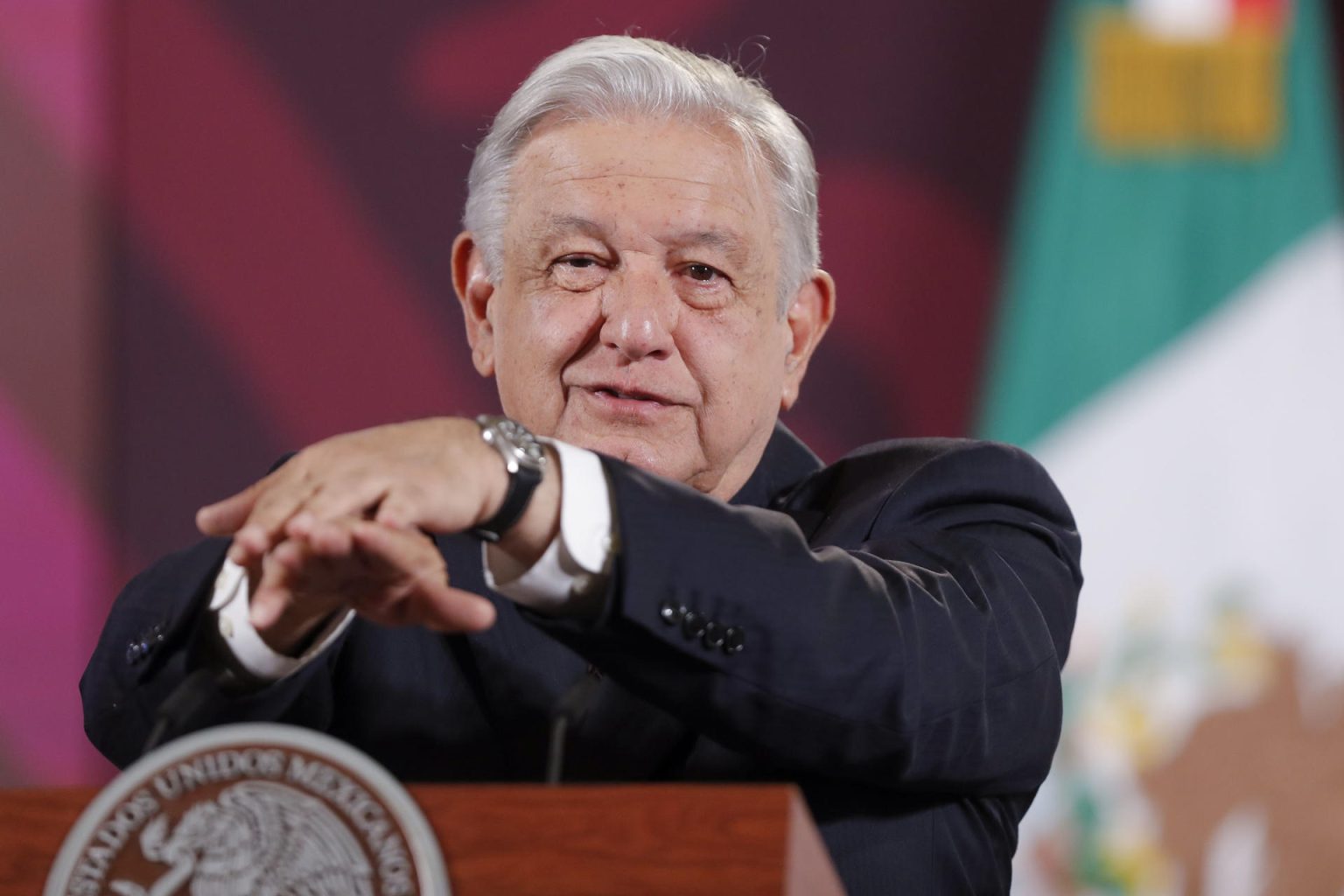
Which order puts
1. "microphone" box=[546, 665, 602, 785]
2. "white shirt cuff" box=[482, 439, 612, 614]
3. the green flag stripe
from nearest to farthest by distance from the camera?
"microphone" box=[546, 665, 602, 785] → "white shirt cuff" box=[482, 439, 612, 614] → the green flag stripe

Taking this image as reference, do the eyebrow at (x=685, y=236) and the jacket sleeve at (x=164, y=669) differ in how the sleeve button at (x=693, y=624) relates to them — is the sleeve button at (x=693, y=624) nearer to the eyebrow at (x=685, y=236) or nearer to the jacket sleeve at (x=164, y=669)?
the jacket sleeve at (x=164, y=669)

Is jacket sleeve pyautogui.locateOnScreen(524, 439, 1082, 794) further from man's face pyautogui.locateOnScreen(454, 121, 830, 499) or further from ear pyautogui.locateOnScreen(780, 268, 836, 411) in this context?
ear pyautogui.locateOnScreen(780, 268, 836, 411)

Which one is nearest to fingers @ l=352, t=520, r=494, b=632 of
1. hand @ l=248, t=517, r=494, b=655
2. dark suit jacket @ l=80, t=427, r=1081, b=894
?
hand @ l=248, t=517, r=494, b=655

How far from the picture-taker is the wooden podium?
36.0 inches

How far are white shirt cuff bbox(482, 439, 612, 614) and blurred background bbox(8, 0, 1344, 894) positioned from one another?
191 centimetres

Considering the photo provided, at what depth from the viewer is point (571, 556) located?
44.8 inches

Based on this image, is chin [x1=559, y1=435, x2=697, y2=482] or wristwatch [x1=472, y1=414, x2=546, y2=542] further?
chin [x1=559, y1=435, x2=697, y2=482]

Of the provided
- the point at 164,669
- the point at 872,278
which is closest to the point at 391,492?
the point at 164,669

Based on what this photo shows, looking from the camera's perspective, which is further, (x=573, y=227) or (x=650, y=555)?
(x=573, y=227)

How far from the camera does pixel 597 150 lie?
71.3 inches

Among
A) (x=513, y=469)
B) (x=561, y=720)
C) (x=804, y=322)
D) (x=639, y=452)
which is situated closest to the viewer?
(x=561, y=720)

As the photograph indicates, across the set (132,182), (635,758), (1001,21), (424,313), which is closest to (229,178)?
(132,182)

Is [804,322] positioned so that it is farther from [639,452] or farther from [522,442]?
[522,442]

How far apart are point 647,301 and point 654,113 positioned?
225 mm
